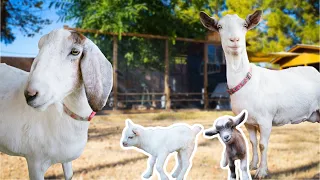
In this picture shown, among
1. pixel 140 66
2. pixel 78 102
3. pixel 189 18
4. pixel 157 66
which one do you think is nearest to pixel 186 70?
pixel 157 66

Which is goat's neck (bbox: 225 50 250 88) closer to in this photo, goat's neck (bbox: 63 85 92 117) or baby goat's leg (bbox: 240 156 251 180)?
baby goat's leg (bbox: 240 156 251 180)

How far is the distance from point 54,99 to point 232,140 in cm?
52

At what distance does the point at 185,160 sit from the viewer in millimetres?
882

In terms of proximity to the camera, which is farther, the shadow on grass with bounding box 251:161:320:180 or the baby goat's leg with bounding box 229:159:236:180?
the shadow on grass with bounding box 251:161:320:180

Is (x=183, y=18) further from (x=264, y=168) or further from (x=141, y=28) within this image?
(x=264, y=168)

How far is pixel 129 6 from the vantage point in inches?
103

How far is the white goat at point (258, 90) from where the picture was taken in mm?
854

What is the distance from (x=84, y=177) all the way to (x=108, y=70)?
26.2 inches

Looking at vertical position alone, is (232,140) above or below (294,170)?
above

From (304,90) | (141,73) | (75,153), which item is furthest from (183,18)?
(141,73)

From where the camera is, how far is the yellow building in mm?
1298

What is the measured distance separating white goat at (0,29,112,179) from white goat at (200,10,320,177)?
0.39 m

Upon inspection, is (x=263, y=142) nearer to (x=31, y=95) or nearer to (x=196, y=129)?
(x=196, y=129)

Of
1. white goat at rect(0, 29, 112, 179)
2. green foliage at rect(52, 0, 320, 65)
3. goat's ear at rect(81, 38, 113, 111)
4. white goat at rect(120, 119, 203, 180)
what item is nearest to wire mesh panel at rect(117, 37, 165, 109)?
green foliage at rect(52, 0, 320, 65)
